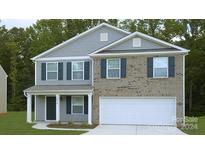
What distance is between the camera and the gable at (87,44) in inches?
879

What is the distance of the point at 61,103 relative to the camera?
22.1 meters

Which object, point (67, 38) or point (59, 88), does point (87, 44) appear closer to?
point (59, 88)

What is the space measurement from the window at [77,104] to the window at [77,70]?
1.41m

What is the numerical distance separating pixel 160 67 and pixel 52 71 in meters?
7.66

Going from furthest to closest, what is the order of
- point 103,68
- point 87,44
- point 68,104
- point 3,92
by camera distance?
point 3,92
point 87,44
point 68,104
point 103,68

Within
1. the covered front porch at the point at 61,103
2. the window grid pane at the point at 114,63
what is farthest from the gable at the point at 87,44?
the covered front porch at the point at 61,103

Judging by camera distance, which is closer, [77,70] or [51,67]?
[77,70]

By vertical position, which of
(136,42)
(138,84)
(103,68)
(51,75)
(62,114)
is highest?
(136,42)

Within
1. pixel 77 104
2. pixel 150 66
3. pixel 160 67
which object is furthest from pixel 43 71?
pixel 160 67

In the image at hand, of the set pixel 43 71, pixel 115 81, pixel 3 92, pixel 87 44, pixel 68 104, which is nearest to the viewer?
pixel 115 81

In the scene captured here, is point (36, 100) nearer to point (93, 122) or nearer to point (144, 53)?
point (93, 122)

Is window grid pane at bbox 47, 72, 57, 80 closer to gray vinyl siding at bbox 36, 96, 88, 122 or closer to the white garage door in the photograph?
gray vinyl siding at bbox 36, 96, 88, 122

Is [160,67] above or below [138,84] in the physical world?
above

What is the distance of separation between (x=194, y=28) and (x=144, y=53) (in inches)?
805
